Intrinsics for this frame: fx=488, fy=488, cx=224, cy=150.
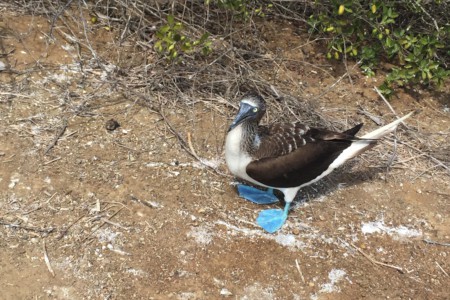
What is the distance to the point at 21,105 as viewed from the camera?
464cm

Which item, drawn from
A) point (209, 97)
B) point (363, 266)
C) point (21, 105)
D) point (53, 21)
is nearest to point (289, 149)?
point (363, 266)

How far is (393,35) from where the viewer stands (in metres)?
5.73

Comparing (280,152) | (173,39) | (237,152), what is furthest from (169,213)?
(173,39)

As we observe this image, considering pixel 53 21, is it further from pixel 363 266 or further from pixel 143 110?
pixel 363 266

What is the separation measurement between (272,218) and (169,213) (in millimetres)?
856

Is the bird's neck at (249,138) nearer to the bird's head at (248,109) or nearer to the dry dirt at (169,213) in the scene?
the bird's head at (248,109)

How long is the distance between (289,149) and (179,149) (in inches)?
45.9

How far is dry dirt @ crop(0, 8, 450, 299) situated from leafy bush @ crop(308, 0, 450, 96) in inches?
29.5

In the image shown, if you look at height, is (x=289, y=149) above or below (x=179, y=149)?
above

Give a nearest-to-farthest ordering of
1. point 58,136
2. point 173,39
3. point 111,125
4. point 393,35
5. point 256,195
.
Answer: point 256,195
point 58,136
point 111,125
point 173,39
point 393,35

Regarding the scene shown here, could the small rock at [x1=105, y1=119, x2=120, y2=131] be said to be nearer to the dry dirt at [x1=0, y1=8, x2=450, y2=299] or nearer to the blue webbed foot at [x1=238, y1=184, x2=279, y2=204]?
the dry dirt at [x1=0, y1=8, x2=450, y2=299]

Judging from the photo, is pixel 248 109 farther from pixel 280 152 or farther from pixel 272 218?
pixel 272 218

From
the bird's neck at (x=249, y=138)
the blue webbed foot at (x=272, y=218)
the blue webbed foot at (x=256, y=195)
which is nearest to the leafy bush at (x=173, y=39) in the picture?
the bird's neck at (x=249, y=138)

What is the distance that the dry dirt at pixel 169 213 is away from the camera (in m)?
3.54
